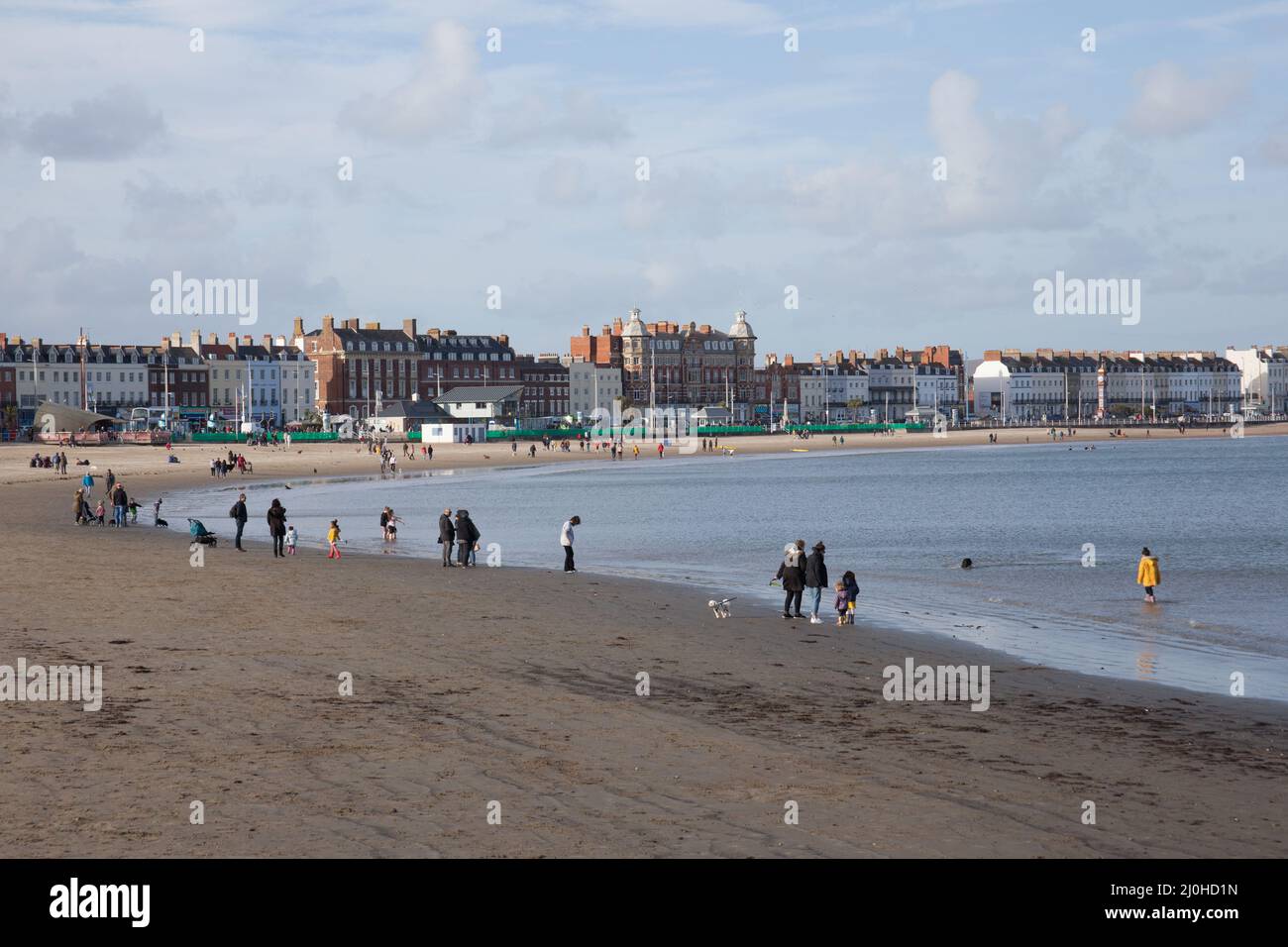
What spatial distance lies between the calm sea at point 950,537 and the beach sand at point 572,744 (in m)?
3.12

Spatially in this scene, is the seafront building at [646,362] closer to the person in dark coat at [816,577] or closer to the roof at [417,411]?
the roof at [417,411]

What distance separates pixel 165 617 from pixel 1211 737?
43.3ft

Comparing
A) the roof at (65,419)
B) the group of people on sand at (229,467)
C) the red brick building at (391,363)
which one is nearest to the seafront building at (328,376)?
the red brick building at (391,363)

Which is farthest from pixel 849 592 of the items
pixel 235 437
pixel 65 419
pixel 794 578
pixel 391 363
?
pixel 391 363

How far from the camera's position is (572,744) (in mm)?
12250

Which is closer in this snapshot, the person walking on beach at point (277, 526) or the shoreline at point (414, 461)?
the person walking on beach at point (277, 526)

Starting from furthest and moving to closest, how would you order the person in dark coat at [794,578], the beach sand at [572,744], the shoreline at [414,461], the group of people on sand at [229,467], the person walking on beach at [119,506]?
the shoreline at [414,461], the group of people on sand at [229,467], the person walking on beach at [119,506], the person in dark coat at [794,578], the beach sand at [572,744]

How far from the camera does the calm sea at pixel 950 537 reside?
22.5m

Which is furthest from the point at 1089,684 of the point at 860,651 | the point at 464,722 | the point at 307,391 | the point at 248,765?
the point at 307,391

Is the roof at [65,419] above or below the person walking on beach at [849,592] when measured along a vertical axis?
above

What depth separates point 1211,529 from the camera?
46.2m

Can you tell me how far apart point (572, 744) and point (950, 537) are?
106ft

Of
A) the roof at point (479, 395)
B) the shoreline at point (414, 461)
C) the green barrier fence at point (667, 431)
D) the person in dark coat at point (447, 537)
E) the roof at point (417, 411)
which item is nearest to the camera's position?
the person in dark coat at point (447, 537)
